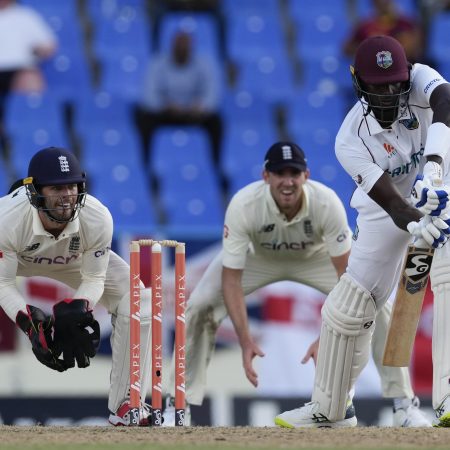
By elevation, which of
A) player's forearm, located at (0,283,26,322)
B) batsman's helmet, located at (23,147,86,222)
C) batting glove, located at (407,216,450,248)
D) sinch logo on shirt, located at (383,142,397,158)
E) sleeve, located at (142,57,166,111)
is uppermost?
sleeve, located at (142,57,166,111)

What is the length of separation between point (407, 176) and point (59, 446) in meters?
2.14

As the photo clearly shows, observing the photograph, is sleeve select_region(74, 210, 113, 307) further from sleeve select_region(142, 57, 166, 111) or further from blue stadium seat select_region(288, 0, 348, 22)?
blue stadium seat select_region(288, 0, 348, 22)

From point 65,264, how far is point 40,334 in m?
0.70

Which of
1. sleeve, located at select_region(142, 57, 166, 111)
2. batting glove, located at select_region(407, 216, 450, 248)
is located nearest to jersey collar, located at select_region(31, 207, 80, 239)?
batting glove, located at select_region(407, 216, 450, 248)

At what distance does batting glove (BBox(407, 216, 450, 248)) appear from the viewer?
5594 mm

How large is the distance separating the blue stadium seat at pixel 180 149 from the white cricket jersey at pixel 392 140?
16.9 ft

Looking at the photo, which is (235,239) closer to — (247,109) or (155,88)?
(155,88)

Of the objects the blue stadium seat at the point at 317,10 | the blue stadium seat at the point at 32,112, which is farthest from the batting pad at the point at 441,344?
the blue stadium seat at the point at 317,10

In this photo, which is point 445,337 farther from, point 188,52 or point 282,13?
point 282,13

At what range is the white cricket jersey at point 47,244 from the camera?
6465 mm

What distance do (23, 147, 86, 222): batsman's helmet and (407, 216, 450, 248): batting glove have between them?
5.55ft

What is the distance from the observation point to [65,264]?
6.82m

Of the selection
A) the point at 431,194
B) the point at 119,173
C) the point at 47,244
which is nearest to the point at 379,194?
the point at 431,194

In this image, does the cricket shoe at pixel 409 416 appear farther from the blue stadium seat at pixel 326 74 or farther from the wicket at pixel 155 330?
the blue stadium seat at pixel 326 74
